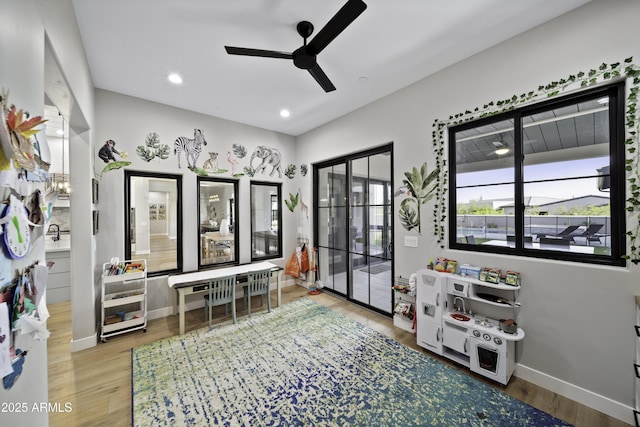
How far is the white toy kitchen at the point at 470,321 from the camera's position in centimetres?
212

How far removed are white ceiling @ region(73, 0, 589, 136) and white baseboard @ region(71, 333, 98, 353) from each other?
118 inches

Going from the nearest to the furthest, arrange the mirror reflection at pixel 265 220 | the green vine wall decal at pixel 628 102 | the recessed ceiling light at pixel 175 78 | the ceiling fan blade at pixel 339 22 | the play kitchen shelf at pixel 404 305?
1. the ceiling fan blade at pixel 339 22
2. the green vine wall decal at pixel 628 102
3. the recessed ceiling light at pixel 175 78
4. the play kitchen shelf at pixel 404 305
5. the mirror reflection at pixel 265 220

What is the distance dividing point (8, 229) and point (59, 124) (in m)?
4.51

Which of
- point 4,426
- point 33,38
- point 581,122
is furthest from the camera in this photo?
point 581,122

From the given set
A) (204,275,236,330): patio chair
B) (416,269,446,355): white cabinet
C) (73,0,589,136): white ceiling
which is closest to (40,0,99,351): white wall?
(73,0,589,136): white ceiling

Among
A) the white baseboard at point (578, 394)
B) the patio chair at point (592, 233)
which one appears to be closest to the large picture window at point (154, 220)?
the white baseboard at point (578, 394)

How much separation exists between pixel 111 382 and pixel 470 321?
3362 millimetres

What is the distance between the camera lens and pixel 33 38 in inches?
44.7

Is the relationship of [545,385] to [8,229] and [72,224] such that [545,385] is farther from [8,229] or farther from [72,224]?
[72,224]

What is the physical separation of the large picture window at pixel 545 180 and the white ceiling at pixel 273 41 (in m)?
0.81

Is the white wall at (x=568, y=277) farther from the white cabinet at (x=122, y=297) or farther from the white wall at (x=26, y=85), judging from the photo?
the white cabinet at (x=122, y=297)

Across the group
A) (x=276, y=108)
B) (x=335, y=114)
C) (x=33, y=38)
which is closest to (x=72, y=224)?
(x=33, y=38)

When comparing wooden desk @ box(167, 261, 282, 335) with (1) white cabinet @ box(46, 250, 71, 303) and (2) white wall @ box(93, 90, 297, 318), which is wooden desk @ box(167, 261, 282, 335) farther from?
(1) white cabinet @ box(46, 250, 71, 303)

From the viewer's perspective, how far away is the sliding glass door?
11.7 ft
